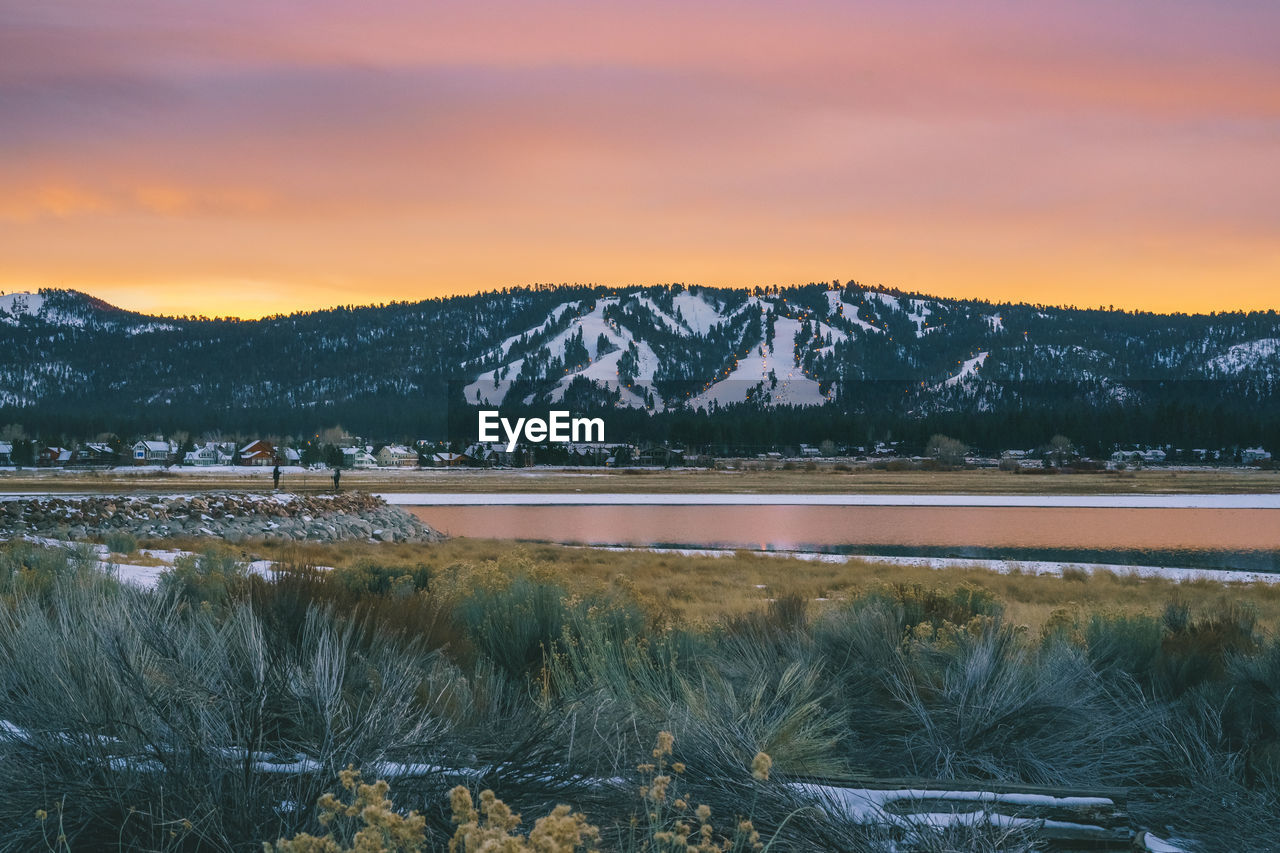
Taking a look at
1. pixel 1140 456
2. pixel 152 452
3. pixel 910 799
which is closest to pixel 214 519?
pixel 910 799

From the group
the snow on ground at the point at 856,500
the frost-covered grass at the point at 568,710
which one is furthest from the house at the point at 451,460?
the frost-covered grass at the point at 568,710

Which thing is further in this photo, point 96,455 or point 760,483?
point 96,455

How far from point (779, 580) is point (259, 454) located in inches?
4722

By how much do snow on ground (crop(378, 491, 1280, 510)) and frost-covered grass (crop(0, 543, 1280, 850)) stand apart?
142ft

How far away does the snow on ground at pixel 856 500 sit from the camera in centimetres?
4938

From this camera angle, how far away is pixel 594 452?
11075 centimetres

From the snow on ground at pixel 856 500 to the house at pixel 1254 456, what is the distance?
52.0 m

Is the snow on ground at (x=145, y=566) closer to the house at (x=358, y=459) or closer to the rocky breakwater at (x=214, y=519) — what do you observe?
the rocky breakwater at (x=214, y=519)

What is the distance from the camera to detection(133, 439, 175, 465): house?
395 ft

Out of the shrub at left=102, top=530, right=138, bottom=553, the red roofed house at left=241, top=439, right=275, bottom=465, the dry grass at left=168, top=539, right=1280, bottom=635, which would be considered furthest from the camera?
the red roofed house at left=241, top=439, right=275, bottom=465

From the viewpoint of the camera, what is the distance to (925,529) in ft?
112

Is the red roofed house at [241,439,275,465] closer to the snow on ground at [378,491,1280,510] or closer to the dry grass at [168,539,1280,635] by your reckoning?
the snow on ground at [378,491,1280,510]

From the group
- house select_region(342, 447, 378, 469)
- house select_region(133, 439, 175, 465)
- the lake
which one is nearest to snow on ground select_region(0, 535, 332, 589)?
the lake

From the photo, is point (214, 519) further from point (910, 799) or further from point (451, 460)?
point (451, 460)
